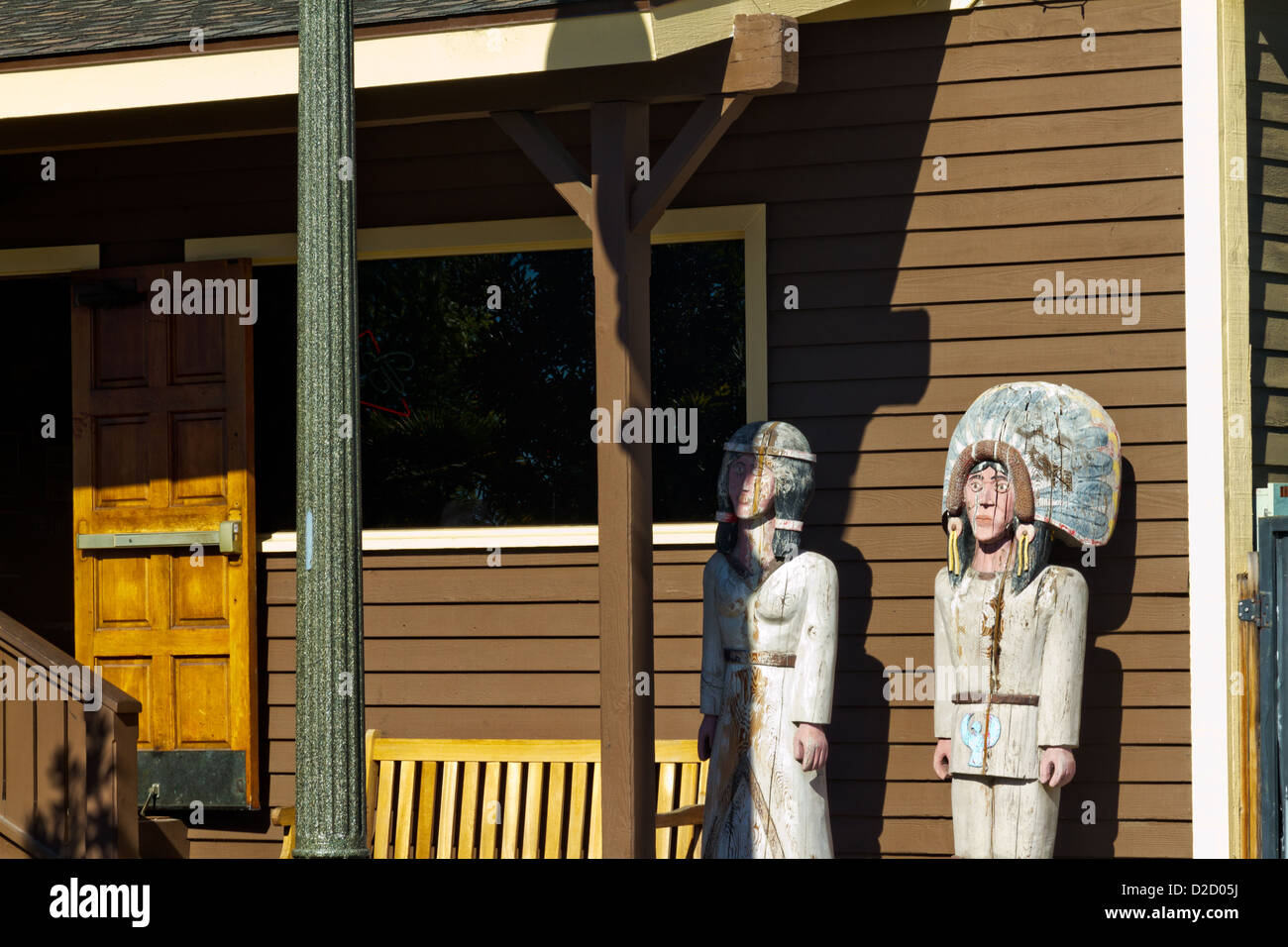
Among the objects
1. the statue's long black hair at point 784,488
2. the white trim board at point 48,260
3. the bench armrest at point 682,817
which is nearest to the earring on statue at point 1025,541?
the statue's long black hair at point 784,488

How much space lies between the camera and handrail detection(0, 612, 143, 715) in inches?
217

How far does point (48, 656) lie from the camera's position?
18.8 feet

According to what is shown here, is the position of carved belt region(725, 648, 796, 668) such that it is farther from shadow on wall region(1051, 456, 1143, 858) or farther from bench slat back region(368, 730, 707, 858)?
shadow on wall region(1051, 456, 1143, 858)

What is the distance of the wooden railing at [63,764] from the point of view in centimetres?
551

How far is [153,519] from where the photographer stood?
7613 millimetres

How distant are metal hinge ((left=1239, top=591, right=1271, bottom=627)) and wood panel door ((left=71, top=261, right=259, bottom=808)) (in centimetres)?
448

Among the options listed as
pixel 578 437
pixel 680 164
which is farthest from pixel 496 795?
pixel 680 164

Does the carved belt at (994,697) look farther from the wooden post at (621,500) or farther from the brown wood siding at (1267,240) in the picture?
the brown wood siding at (1267,240)

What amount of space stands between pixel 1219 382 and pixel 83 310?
17.6 ft

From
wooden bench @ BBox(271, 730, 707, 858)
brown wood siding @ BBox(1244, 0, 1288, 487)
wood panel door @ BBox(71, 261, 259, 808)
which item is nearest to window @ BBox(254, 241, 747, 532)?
wood panel door @ BBox(71, 261, 259, 808)

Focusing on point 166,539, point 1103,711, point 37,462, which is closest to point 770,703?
point 1103,711

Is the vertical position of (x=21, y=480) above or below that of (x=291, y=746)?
above

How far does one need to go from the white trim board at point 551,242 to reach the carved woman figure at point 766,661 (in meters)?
1.06

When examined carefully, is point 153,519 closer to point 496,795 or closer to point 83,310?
point 83,310
